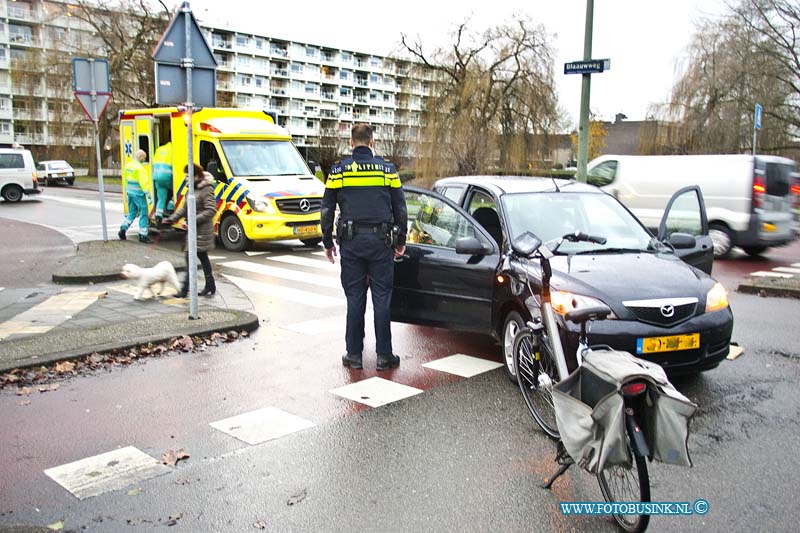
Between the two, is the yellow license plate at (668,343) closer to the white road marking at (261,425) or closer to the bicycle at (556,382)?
the bicycle at (556,382)

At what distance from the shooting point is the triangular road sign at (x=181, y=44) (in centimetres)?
754

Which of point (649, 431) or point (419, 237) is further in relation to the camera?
point (419, 237)

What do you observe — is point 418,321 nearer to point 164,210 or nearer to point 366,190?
point 366,190

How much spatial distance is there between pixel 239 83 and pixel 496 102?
86012 mm

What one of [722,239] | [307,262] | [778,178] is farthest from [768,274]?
[307,262]

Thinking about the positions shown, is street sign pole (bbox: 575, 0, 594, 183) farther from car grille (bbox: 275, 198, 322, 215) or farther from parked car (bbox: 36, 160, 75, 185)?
parked car (bbox: 36, 160, 75, 185)

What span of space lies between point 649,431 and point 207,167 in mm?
12958

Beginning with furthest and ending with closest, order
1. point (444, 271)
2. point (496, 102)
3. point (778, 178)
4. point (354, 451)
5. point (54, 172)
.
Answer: point (54, 172)
point (496, 102)
point (778, 178)
point (444, 271)
point (354, 451)

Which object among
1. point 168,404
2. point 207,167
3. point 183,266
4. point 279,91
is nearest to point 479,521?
point 168,404

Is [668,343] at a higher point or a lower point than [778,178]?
lower

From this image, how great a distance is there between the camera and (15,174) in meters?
29.5

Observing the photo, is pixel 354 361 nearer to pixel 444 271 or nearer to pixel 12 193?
pixel 444 271

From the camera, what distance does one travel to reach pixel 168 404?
5.50 meters

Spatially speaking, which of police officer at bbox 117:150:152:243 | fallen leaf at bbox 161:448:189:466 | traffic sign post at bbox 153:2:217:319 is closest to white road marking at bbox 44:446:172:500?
fallen leaf at bbox 161:448:189:466
